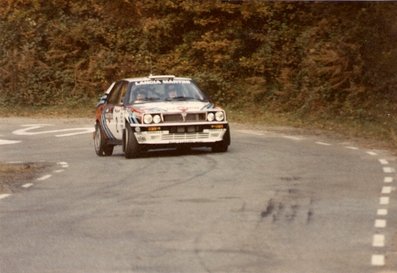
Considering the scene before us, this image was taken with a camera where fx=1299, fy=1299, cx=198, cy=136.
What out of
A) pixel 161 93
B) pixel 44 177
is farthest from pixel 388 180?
pixel 161 93

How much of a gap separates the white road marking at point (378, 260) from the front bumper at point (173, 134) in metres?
11.9

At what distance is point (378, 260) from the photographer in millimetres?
11805

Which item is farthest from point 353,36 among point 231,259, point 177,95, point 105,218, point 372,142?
point 231,259

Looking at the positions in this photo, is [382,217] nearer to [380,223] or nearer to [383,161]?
[380,223]

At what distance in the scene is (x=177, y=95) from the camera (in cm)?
2506

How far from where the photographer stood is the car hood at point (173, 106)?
78.4 feet

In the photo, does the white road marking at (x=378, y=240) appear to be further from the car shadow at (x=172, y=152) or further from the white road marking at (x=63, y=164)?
the car shadow at (x=172, y=152)

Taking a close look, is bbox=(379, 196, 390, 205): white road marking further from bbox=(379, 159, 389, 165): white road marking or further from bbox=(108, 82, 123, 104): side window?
bbox=(108, 82, 123, 104): side window

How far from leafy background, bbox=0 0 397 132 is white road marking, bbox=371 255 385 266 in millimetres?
21469

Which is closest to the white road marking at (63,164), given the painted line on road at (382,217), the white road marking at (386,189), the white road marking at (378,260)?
the painted line on road at (382,217)

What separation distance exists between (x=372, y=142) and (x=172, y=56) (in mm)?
18247

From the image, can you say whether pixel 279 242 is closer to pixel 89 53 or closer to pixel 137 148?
pixel 137 148

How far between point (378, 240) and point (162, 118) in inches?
434

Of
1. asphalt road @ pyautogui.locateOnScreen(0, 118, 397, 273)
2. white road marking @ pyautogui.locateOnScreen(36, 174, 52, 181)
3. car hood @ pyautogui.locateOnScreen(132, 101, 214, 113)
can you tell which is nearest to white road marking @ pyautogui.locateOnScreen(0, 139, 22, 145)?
asphalt road @ pyautogui.locateOnScreen(0, 118, 397, 273)
